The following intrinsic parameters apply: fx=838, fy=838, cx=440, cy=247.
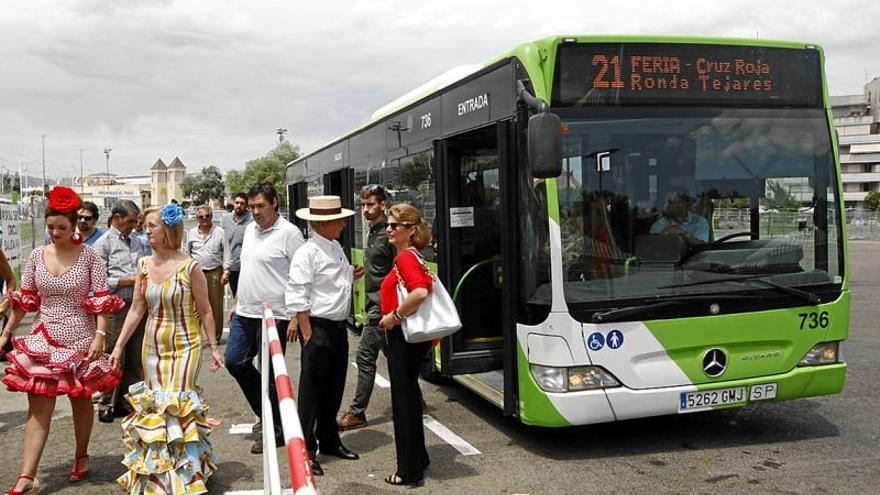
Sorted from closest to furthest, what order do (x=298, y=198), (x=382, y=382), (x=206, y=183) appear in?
(x=382, y=382), (x=298, y=198), (x=206, y=183)

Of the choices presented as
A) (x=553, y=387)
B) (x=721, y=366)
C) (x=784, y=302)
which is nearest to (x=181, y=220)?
(x=553, y=387)

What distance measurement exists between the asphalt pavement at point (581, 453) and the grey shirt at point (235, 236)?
7.95ft

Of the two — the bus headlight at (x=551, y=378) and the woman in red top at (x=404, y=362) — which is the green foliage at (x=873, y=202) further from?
the woman in red top at (x=404, y=362)

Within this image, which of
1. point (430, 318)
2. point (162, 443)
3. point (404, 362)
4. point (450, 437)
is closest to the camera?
point (162, 443)

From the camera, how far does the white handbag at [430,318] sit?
505cm

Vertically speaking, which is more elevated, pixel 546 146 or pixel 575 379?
pixel 546 146

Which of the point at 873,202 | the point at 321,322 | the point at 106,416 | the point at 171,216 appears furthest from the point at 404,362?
the point at 873,202

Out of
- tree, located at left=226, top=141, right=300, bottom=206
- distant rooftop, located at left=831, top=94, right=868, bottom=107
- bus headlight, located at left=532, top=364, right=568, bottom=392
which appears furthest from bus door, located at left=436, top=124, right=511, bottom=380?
distant rooftop, located at left=831, top=94, right=868, bottom=107

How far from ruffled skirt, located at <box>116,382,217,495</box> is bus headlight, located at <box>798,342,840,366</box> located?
4122 millimetres

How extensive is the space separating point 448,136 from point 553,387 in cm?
254

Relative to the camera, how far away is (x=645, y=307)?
5.49 m

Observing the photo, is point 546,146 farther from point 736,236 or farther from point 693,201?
point 736,236

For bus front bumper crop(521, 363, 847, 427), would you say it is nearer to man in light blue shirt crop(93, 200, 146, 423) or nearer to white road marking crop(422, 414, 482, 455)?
white road marking crop(422, 414, 482, 455)

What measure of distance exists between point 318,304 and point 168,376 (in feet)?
3.44
